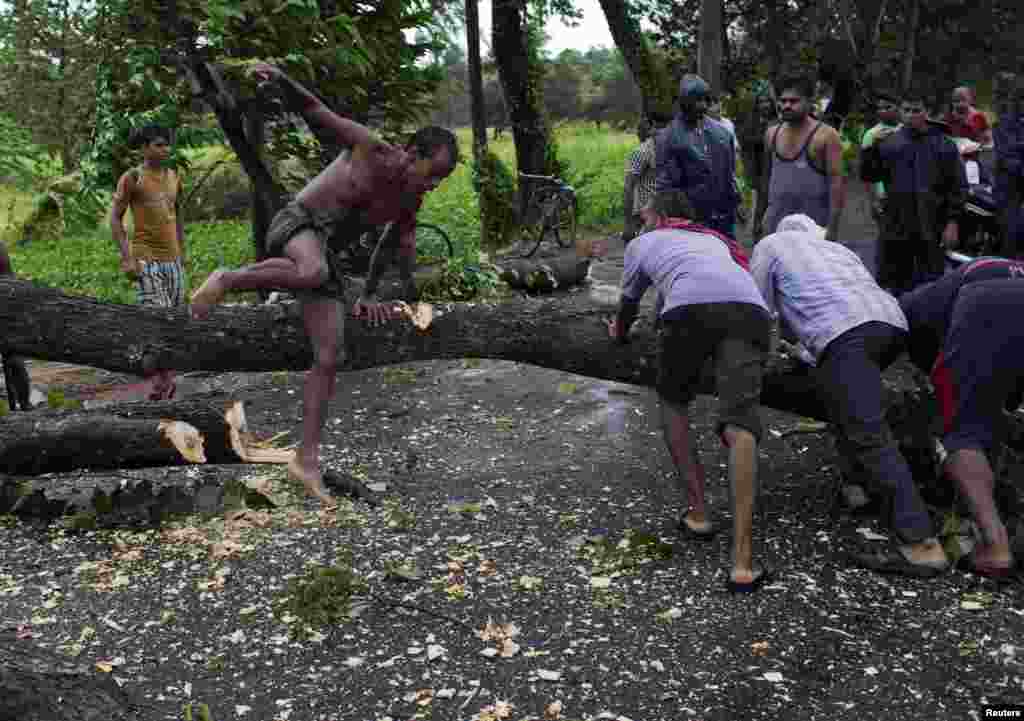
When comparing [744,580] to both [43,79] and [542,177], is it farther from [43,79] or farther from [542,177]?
[43,79]

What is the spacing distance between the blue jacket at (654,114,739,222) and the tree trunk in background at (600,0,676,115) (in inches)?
309

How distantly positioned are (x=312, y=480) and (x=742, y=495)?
2.10 m

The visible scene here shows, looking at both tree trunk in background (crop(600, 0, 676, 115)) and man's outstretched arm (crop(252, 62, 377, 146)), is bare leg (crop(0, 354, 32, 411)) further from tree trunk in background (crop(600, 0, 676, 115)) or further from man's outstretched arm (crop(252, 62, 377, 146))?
tree trunk in background (crop(600, 0, 676, 115))

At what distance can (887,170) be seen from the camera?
7.01m

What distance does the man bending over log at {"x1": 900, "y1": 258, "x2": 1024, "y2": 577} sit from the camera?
4.04 metres

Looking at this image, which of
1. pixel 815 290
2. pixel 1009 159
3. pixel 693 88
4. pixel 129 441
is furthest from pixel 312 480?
pixel 1009 159

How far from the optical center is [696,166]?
6.27 meters

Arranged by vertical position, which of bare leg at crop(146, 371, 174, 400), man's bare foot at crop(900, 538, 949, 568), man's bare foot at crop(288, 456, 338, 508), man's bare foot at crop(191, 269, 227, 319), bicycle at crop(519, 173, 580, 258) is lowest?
man's bare foot at crop(900, 538, 949, 568)

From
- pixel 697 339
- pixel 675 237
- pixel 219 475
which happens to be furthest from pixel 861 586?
pixel 219 475

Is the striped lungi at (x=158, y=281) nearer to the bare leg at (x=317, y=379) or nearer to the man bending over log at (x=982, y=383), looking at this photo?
the bare leg at (x=317, y=379)

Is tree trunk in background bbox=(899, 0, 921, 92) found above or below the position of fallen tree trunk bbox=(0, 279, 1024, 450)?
above

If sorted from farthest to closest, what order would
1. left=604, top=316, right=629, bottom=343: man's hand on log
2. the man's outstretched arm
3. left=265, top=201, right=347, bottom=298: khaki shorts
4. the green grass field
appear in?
the green grass field
left=604, top=316, right=629, bottom=343: man's hand on log
left=265, top=201, right=347, bottom=298: khaki shorts
the man's outstretched arm

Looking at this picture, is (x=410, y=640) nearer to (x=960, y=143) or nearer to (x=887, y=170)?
(x=887, y=170)

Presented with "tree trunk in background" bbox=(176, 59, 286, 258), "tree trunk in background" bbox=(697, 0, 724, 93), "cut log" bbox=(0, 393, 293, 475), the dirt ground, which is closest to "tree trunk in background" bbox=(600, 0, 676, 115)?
"tree trunk in background" bbox=(697, 0, 724, 93)
